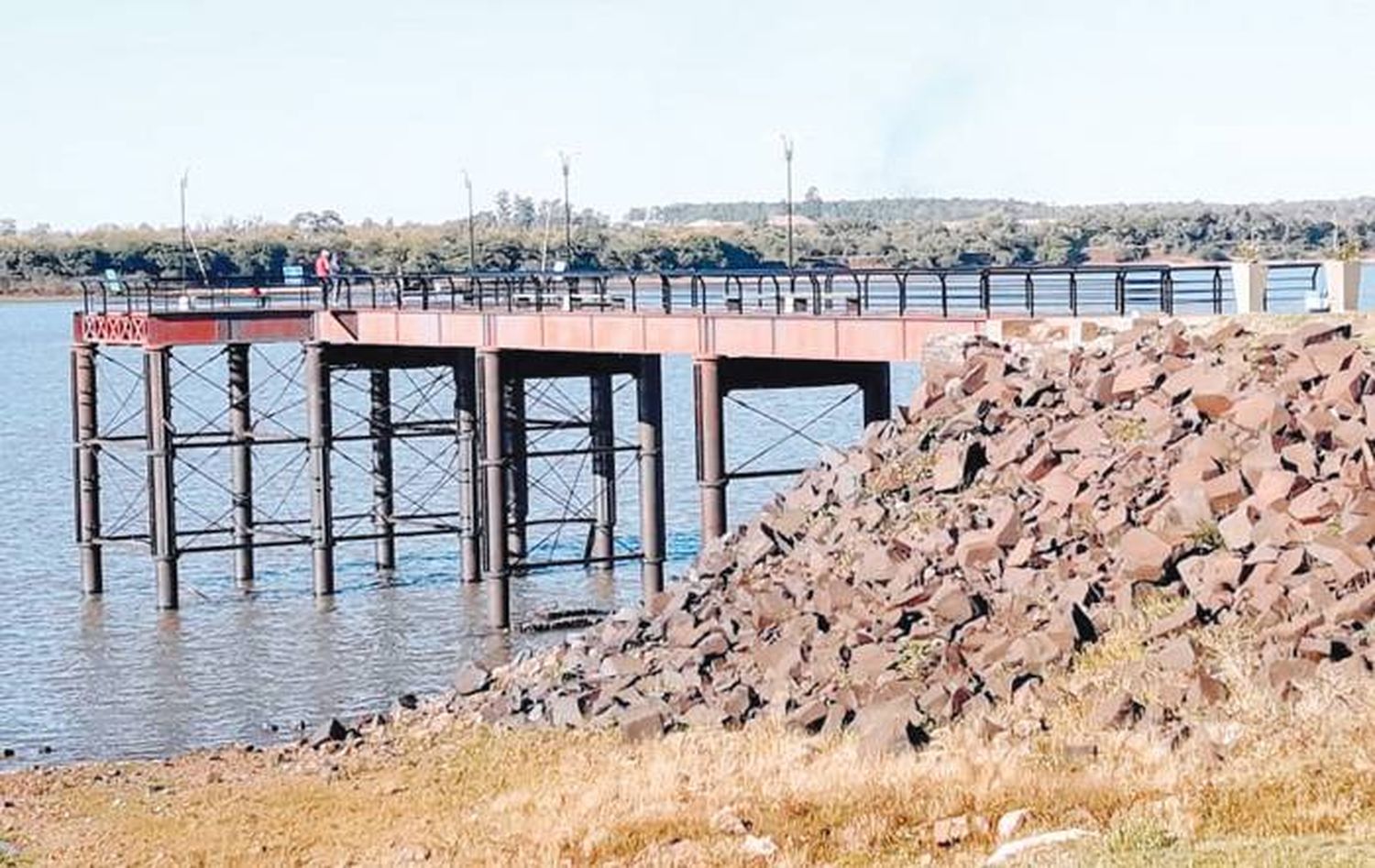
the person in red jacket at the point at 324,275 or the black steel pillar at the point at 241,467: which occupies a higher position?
the person in red jacket at the point at 324,275

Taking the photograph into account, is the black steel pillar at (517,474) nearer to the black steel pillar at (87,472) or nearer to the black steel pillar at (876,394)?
the black steel pillar at (87,472)

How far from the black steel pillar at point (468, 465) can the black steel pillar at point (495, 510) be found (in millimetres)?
4380

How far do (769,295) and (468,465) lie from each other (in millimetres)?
8376

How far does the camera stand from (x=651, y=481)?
1793 inches

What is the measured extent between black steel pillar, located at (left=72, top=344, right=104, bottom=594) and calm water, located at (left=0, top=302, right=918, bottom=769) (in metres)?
0.66

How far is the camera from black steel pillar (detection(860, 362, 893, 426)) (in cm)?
4353

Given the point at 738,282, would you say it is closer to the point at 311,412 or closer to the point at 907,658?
the point at 311,412

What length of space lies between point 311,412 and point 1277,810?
3383 centimetres

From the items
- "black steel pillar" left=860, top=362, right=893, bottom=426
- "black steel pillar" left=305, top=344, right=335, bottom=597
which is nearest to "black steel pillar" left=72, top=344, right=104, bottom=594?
"black steel pillar" left=305, top=344, right=335, bottom=597

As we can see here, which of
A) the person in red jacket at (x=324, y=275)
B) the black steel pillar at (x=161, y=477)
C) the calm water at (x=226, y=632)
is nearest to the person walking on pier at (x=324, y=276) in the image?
the person in red jacket at (x=324, y=275)

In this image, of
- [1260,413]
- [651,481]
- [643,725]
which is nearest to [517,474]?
[651,481]

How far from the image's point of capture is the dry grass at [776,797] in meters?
20.5

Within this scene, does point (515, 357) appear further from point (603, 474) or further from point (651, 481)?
point (651, 481)

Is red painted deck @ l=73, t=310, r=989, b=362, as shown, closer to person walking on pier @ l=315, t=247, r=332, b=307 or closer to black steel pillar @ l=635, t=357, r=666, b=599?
black steel pillar @ l=635, t=357, r=666, b=599
